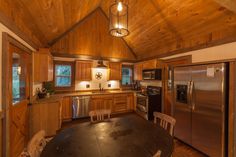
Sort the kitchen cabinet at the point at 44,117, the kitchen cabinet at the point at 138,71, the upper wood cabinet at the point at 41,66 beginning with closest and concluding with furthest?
1. the kitchen cabinet at the point at 44,117
2. the upper wood cabinet at the point at 41,66
3. the kitchen cabinet at the point at 138,71

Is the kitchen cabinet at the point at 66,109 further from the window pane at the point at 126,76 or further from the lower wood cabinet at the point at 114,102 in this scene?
the window pane at the point at 126,76

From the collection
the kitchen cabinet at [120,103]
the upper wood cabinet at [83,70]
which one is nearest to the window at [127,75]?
the kitchen cabinet at [120,103]

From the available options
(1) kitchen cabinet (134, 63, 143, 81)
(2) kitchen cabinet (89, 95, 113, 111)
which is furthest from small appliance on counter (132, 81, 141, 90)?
(2) kitchen cabinet (89, 95, 113, 111)

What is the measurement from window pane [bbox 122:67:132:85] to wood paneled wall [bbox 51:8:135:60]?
684 mm

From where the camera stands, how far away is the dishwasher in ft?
13.3

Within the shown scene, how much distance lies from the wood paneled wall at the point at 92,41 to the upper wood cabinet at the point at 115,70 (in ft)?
1.18

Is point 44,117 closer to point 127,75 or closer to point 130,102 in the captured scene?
point 130,102

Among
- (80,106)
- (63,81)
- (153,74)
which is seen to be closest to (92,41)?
(63,81)

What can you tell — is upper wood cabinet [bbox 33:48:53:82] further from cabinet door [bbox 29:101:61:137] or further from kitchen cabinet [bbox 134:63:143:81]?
kitchen cabinet [bbox 134:63:143:81]

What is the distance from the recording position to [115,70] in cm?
523

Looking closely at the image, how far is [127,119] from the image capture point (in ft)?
6.91

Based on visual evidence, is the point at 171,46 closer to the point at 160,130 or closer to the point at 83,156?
the point at 160,130

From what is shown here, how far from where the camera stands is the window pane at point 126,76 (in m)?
5.67

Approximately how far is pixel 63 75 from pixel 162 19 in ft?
12.7
